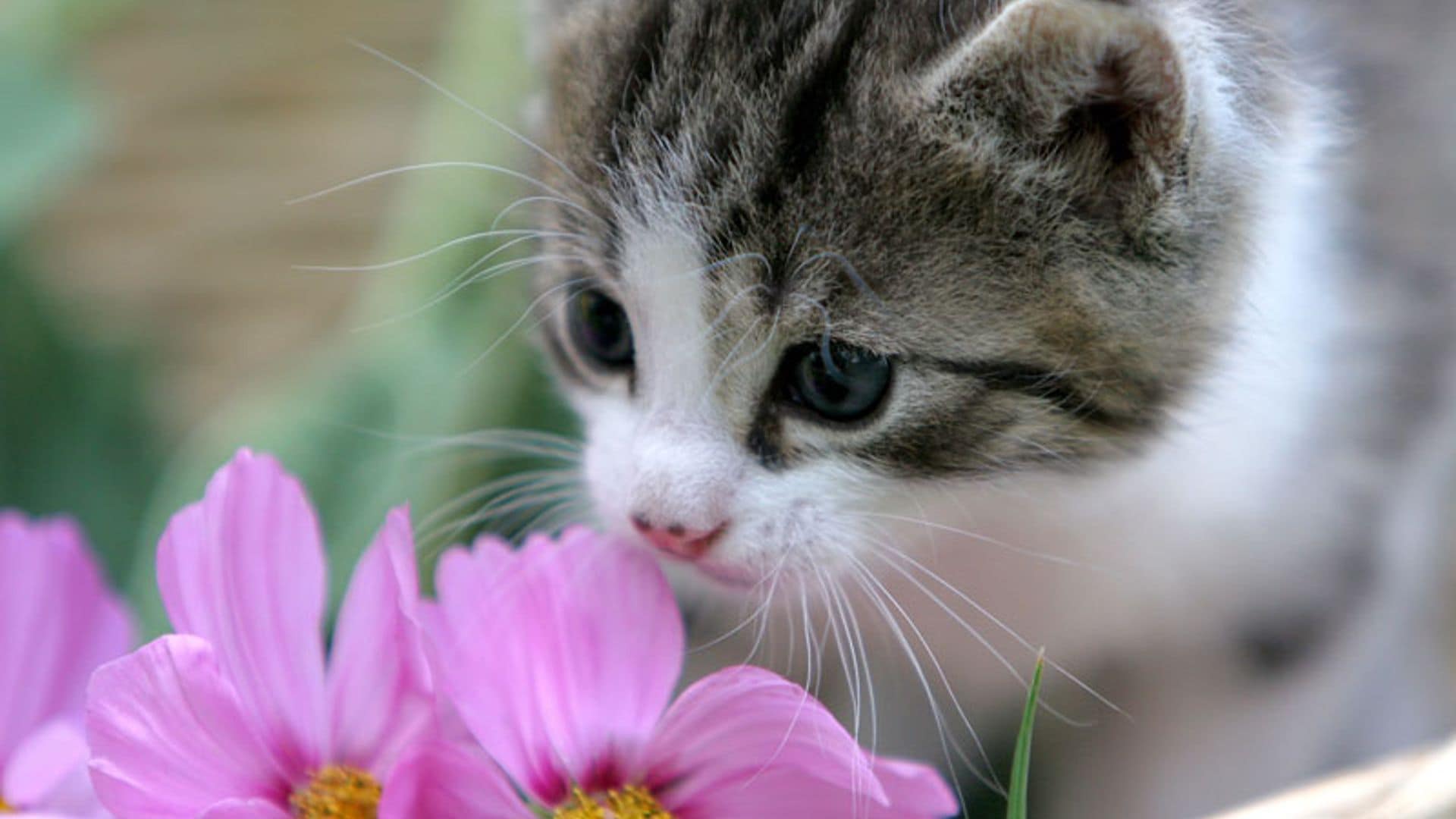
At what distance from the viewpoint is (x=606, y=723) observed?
494 millimetres

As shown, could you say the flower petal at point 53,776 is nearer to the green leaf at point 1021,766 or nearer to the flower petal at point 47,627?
the flower petal at point 47,627

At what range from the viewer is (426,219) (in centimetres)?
99

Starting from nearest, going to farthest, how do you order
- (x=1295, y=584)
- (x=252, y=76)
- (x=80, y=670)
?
(x=80, y=670) → (x=1295, y=584) → (x=252, y=76)

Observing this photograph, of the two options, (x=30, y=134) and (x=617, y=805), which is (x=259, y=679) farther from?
(x=30, y=134)

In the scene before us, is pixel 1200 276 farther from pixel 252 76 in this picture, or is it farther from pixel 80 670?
pixel 252 76

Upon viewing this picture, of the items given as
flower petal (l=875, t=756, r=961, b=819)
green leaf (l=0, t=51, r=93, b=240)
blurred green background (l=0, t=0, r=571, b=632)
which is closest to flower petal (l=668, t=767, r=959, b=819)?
flower petal (l=875, t=756, r=961, b=819)

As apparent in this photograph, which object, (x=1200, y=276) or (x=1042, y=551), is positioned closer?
(x=1200, y=276)

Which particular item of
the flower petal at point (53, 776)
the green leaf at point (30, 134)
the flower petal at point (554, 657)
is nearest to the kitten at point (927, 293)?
the flower petal at point (554, 657)

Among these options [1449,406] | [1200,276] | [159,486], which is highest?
[1200,276]

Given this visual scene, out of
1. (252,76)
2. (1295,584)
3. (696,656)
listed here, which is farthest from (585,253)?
(252,76)

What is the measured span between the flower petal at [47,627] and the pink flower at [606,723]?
18 centimetres

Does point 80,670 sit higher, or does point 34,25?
point 34,25

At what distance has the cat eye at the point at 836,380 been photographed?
0.65 m

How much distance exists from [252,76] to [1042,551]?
1082mm
